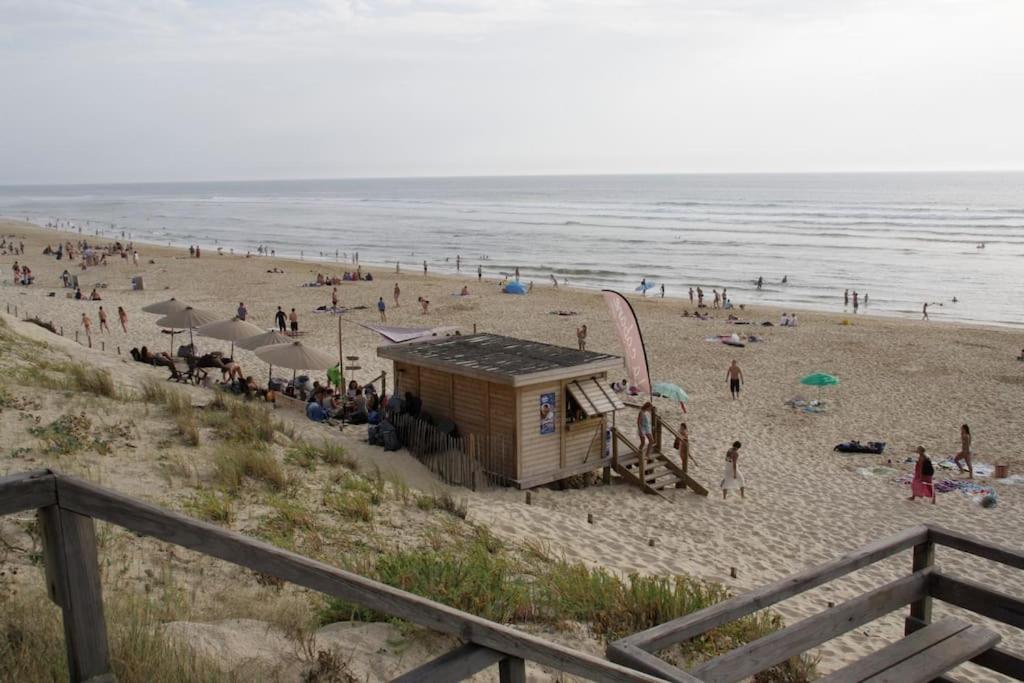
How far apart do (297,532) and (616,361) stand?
25.7ft

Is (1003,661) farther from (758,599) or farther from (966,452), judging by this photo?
(966,452)

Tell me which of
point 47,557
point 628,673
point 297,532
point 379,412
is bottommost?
point 379,412

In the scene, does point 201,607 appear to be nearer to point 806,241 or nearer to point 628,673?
point 628,673

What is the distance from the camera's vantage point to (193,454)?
31.6 ft

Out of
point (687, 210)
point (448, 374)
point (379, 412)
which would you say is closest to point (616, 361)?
point (448, 374)

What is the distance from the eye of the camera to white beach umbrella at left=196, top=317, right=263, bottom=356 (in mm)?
18500

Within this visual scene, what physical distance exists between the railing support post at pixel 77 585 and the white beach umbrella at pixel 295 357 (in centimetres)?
1449

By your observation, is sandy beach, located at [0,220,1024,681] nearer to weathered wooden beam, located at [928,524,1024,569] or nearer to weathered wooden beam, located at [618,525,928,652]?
weathered wooden beam, located at [928,524,1024,569]

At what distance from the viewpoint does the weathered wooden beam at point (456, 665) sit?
96.4 inches

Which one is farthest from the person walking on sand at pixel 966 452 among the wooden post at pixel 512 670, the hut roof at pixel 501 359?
the wooden post at pixel 512 670

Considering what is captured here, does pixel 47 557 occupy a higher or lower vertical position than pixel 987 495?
higher

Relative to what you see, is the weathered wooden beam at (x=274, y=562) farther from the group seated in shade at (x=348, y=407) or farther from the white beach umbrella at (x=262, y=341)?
the white beach umbrella at (x=262, y=341)

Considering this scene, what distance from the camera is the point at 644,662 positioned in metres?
3.26

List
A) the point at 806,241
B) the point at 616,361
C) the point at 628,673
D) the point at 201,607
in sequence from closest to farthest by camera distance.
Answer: the point at 628,673
the point at 201,607
the point at 616,361
the point at 806,241
